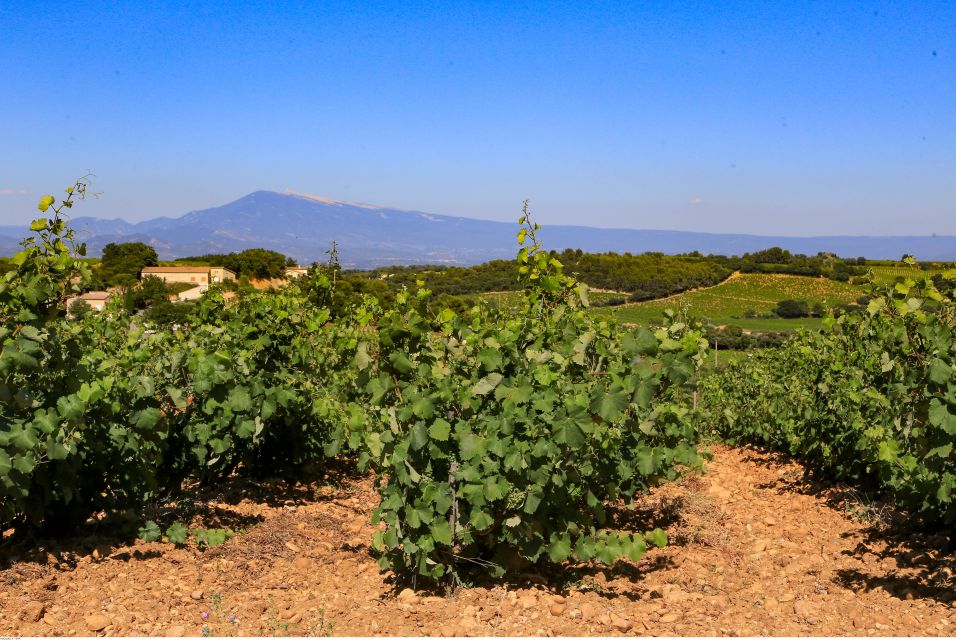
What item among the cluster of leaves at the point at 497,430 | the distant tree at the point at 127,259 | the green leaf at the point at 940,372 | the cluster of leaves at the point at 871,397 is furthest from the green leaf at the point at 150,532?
the distant tree at the point at 127,259

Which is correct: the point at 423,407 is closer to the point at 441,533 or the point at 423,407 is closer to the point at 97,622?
the point at 441,533

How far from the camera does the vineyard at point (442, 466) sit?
3766mm

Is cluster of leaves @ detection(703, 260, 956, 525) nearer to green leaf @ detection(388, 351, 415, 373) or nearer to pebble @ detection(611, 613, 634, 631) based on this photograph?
pebble @ detection(611, 613, 634, 631)

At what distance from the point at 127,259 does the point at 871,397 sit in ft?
153

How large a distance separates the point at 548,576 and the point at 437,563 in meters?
0.77

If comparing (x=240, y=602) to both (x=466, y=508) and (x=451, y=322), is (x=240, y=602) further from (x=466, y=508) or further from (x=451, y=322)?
(x=451, y=322)

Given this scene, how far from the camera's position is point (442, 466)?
3990 mm

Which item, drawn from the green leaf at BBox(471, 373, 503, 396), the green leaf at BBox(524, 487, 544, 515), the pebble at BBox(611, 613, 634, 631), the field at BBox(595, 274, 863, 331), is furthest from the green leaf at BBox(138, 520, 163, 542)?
the field at BBox(595, 274, 863, 331)

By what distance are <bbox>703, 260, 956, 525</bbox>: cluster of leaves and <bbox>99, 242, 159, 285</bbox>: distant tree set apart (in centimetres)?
3688

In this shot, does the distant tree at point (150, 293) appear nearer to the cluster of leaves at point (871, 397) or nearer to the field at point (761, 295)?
the cluster of leaves at point (871, 397)

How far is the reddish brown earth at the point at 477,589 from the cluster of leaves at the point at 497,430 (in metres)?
0.27

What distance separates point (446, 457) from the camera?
12.8 ft

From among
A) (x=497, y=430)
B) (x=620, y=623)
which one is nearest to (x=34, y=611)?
(x=497, y=430)

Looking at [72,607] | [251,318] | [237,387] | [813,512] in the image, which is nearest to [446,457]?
[72,607]
